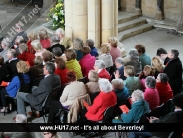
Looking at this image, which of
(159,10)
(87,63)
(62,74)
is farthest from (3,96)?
(159,10)

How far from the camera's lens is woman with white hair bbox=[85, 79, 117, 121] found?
23.1 ft

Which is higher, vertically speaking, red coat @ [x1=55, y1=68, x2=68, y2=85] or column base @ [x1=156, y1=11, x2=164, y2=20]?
red coat @ [x1=55, y1=68, x2=68, y2=85]

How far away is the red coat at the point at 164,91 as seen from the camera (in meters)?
7.64

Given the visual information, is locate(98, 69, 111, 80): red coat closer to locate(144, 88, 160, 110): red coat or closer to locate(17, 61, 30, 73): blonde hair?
locate(144, 88, 160, 110): red coat

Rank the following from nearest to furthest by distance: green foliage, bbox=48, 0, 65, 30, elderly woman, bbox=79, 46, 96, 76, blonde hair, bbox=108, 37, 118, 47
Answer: elderly woman, bbox=79, 46, 96, 76, blonde hair, bbox=108, 37, 118, 47, green foliage, bbox=48, 0, 65, 30

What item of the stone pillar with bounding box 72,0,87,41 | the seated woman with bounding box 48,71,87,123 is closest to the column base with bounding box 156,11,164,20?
the stone pillar with bounding box 72,0,87,41

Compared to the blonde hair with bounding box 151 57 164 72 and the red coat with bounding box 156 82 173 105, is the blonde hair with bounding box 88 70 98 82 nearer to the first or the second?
the red coat with bounding box 156 82 173 105

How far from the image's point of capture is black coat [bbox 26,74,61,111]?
7633 millimetres

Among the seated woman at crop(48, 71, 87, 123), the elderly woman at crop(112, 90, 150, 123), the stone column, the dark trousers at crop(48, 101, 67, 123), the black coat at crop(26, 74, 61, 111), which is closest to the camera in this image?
the elderly woman at crop(112, 90, 150, 123)

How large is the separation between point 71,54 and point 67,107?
50.2 inches

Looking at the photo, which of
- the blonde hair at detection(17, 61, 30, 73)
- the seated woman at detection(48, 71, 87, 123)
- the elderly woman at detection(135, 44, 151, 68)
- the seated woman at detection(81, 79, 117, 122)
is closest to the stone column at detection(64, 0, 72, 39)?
the elderly woman at detection(135, 44, 151, 68)

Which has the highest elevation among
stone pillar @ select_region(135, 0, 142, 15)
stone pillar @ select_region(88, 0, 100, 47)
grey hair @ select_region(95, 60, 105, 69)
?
stone pillar @ select_region(88, 0, 100, 47)

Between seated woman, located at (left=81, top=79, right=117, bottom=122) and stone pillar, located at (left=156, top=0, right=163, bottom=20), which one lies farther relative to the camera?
stone pillar, located at (left=156, top=0, right=163, bottom=20)

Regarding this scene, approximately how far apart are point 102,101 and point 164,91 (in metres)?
1.19
